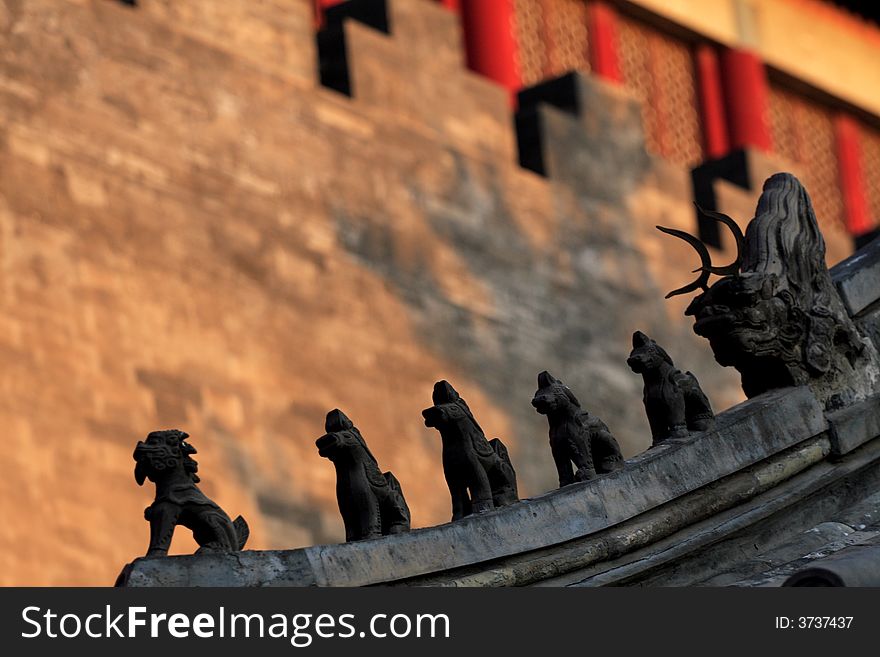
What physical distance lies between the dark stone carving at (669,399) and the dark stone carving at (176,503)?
7.23ft

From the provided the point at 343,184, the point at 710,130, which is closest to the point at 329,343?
the point at 343,184

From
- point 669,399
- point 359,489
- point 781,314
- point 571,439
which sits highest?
point 781,314

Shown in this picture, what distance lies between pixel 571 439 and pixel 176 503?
194 centimetres

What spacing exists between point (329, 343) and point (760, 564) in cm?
1011

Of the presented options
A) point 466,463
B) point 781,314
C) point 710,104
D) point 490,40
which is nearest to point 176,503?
point 466,463

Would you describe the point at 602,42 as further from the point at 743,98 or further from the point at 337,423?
the point at 337,423

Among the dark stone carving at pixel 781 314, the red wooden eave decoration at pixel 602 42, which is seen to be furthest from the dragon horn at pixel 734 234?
the red wooden eave decoration at pixel 602 42

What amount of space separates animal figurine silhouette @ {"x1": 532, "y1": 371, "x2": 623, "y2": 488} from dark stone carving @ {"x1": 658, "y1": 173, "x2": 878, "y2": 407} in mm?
793

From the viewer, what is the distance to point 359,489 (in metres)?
14.1

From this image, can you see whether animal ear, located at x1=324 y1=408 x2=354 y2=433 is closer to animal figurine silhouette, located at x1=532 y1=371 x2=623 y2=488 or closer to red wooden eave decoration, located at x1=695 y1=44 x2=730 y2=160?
animal figurine silhouette, located at x1=532 y1=371 x2=623 y2=488

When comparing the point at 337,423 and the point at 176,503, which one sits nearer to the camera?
the point at 176,503

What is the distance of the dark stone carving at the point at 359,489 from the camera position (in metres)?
14.0

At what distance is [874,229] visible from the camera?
31.6 metres
